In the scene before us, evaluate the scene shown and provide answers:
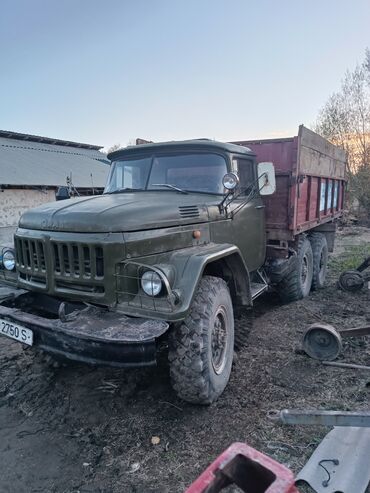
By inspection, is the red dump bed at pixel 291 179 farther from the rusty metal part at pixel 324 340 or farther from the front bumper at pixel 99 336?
the front bumper at pixel 99 336

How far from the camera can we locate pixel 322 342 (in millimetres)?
3865

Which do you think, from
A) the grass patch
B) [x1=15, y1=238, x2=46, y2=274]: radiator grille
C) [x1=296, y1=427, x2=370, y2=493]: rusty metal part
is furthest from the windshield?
the grass patch

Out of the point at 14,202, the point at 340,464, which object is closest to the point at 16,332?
the point at 340,464

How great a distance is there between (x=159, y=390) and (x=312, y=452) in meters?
1.39

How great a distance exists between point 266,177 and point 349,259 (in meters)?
6.25

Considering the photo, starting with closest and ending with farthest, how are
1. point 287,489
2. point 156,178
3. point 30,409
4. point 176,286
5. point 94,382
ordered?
point 287,489 → point 176,286 → point 30,409 → point 94,382 → point 156,178

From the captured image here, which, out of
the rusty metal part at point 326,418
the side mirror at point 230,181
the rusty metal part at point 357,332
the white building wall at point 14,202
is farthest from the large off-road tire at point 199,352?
the white building wall at point 14,202

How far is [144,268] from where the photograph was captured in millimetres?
2848

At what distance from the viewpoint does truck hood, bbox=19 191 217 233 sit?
112 inches

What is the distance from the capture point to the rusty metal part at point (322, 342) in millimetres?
3770

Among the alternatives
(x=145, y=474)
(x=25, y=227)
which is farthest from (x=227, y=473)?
(x=25, y=227)

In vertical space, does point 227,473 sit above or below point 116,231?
below

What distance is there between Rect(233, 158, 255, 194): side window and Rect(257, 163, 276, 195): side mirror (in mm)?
210

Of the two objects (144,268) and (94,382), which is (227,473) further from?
(94,382)
